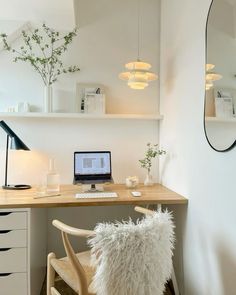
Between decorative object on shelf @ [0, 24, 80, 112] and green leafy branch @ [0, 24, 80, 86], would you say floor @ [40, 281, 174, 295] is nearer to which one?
decorative object on shelf @ [0, 24, 80, 112]

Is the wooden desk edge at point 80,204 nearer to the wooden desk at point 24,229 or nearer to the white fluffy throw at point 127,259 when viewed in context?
the wooden desk at point 24,229

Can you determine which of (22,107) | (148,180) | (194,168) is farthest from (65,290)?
(22,107)

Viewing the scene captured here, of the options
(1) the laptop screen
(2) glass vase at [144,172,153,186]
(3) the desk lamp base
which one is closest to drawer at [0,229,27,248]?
(3) the desk lamp base

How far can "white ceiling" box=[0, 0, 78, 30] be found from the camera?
2158 millimetres

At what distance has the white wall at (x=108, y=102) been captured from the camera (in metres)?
2.45

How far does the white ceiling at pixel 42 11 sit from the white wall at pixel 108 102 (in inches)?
7.9

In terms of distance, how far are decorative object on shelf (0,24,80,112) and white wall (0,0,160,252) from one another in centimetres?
7

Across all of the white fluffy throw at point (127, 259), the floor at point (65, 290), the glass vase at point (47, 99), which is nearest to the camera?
the white fluffy throw at point (127, 259)

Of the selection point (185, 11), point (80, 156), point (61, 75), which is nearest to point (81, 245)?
point (80, 156)

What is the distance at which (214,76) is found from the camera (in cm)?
148

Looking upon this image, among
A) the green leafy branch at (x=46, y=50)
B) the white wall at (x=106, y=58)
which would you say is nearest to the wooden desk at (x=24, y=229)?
the white wall at (x=106, y=58)

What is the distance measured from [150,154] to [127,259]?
4.47 feet

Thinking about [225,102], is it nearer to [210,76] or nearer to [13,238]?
[210,76]

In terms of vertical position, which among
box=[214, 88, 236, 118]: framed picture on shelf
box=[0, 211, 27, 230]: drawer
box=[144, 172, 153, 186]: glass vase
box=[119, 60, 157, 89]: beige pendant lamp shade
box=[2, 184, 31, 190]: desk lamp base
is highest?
box=[119, 60, 157, 89]: beige pendant lamp shade
